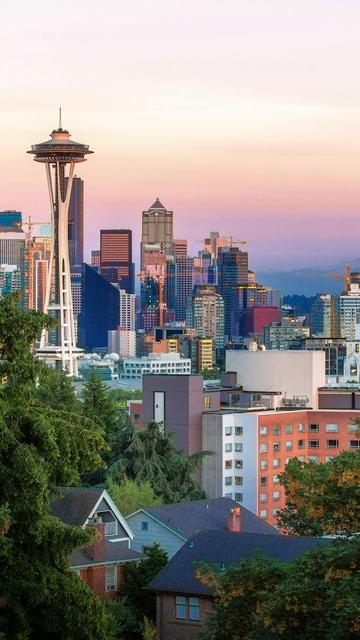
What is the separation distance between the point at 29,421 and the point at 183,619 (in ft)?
52.3

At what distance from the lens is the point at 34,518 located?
37000 millimetres

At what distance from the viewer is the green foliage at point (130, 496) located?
71.4 metres

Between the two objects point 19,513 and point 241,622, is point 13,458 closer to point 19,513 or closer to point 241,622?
point 19,513

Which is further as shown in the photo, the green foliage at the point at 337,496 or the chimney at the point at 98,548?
the chimney at the point at 98,548

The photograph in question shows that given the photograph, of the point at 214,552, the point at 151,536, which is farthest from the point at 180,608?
the point at 151,536

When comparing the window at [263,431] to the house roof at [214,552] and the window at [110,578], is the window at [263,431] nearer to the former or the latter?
the window at [110,578]

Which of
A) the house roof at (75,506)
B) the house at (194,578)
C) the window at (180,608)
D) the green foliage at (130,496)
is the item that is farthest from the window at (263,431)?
the window at (180,608)

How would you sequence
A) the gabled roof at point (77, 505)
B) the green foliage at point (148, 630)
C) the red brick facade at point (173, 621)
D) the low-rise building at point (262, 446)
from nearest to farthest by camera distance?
the green foliage at point (148, 630)
the red brick facade at point (173, 621)
the gabled roof at point (77, 505)
the low-rise building at point (262, 446)

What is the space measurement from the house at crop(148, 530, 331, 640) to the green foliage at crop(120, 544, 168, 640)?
119 cm

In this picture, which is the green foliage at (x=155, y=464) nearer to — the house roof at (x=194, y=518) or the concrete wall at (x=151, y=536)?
the house roof at (x=194, y=518)

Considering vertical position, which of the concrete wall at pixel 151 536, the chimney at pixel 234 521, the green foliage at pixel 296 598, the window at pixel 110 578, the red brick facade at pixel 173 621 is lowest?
the red brick facade at pixel 173 621

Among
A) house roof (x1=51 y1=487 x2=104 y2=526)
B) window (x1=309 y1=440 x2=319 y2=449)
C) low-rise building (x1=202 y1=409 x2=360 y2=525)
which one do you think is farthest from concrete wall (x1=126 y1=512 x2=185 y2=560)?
window (x1=309 y1=440 x2=319 y2=449)

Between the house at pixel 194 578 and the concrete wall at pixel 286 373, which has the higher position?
the concrete wall at pixel 286 373

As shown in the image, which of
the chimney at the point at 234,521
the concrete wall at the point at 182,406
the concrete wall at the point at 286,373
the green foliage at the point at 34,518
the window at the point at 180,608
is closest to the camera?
the green foliage at the point at 34,518
